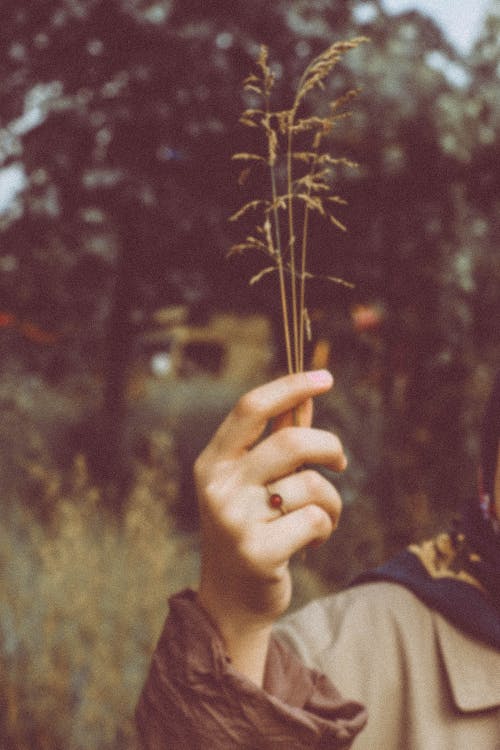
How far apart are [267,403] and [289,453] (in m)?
0.08

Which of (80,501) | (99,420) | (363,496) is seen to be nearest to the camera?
(80,501)

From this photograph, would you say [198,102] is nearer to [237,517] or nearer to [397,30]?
[397,30]

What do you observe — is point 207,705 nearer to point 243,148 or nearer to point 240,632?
point 240,632

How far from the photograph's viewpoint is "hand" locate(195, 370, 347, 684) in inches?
43.3

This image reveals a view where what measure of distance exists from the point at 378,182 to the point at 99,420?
3.89 m

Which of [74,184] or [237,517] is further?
[74,184]

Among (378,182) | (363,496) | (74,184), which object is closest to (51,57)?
(74,184)

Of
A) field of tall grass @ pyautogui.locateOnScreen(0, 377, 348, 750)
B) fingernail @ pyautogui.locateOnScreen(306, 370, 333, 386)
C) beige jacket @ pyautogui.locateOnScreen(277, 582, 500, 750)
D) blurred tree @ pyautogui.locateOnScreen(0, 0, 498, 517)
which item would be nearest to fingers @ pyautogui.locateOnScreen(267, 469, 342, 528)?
fingernail @ pyautogui.locateOnScreen(306, 370, 333, 386)

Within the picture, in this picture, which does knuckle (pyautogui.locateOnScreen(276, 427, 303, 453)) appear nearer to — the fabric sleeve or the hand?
the hand

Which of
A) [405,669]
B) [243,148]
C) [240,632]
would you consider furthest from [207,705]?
[243,148]

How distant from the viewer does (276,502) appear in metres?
1.12

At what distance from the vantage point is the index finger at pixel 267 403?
1093mm

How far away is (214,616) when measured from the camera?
1268mm

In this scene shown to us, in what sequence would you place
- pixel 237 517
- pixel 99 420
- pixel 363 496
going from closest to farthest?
pixel 237 517, pixel 363 496, pixel 99 420
